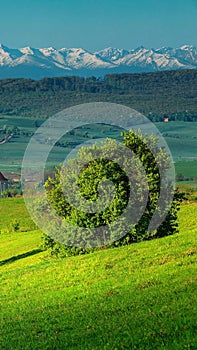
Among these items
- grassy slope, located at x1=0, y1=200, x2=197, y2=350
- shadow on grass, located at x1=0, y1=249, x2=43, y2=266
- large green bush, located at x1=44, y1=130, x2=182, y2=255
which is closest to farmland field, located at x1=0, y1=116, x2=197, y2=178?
shadow on grass, located at x1=0, y1=249, x2=43, y2=266

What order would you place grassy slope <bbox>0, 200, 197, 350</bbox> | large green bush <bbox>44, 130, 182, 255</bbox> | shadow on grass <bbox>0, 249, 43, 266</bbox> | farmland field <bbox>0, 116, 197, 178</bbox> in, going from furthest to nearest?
farmland field <bbox>0, 116, 197, 178</bbox> → shadow on grass <bbox>0, 249, 43, 266</bbox> → large green bush <bbox>44, 130, 182, 255</bbox> → grassy slope <bbox>0, 200, 197, 350</bbox>

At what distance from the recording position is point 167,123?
18138cm

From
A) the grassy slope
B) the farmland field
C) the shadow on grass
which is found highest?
the grassy slope

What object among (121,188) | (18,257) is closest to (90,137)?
(18,257)

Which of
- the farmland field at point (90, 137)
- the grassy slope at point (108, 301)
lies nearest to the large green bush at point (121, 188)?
the grassy slope at point (108, 301)

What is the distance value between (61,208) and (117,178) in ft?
12.1

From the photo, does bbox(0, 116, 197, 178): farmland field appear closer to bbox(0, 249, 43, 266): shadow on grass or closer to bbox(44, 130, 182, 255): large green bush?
bbox(0, 249, 43, 266): shadow on grass

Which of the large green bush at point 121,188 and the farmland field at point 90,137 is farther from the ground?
the large green bush at point 121,188

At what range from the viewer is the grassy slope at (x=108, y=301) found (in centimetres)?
1156

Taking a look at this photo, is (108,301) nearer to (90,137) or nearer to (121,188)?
(121,188)

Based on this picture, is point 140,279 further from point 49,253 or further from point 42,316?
point 49,253

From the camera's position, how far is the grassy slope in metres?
11.6

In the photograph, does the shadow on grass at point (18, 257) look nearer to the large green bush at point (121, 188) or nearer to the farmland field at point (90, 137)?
the large green bush at point (121, 188)

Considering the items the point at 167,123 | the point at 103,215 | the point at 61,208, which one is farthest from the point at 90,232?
the point at 167,123
